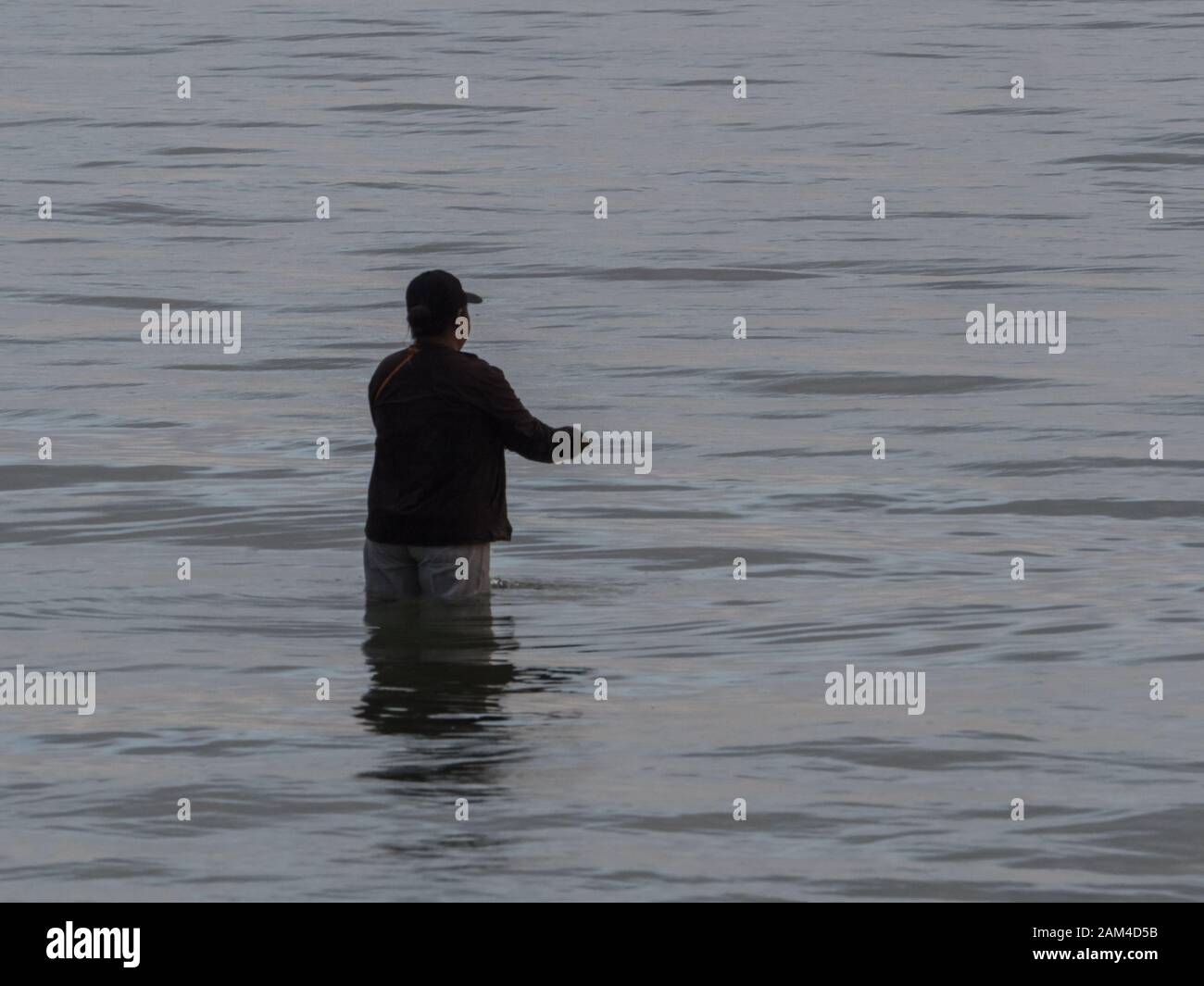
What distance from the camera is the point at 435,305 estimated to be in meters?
10.5

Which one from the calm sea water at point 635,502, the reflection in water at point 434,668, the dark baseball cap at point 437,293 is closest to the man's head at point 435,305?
the dark baseball cap at point 437,293

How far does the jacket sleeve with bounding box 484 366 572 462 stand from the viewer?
10.5 m

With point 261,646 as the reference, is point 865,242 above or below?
above

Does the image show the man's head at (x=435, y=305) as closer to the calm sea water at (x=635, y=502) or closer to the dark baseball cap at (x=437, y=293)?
the dark baseball cap at (x=437, y=293)

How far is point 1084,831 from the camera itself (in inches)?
331

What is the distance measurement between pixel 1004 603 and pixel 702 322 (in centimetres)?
1131

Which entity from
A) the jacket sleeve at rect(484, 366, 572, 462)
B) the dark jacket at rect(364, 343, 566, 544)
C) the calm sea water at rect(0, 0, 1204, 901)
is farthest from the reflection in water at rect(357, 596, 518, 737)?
the jacket sleeve at rect(484, 366, 572, 462)

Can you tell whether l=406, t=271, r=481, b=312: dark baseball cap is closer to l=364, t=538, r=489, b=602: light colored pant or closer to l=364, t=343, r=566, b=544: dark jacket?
l=364, t=343, r=566, b=544: dark jacket

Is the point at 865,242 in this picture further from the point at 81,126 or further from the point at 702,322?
the point at 81,126

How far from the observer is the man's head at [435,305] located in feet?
34.3

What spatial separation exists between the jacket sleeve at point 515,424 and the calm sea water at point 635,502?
926mm

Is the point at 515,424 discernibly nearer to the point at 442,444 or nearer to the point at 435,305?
the point at 442,444

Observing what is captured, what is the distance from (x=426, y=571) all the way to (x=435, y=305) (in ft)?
3.83
